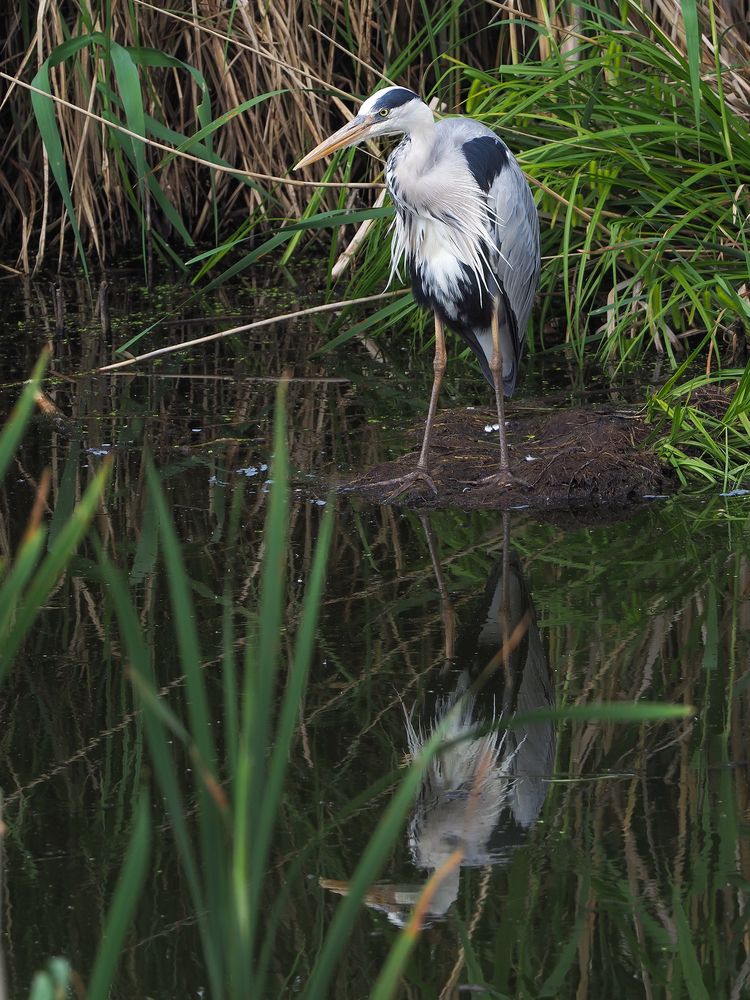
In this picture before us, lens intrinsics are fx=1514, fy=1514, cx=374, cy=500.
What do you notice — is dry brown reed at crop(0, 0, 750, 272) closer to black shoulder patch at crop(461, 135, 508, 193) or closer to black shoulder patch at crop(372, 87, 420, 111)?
black shoulder patch at crop(461, 135, 508, 193)

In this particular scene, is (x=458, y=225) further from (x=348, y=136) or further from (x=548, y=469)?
(x=548, y=469)

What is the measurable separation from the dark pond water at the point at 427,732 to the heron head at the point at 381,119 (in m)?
0.87

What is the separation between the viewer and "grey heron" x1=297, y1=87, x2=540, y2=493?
13.5 feet

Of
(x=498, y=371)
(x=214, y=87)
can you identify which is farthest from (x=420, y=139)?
(x=214, y=87)

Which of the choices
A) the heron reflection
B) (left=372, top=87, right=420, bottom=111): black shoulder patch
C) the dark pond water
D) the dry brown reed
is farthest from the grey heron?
the dry brown reed

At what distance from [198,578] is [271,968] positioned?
156 cm

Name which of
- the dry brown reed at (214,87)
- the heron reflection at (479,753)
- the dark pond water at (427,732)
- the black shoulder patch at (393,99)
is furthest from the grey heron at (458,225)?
the dry brown reed at (214,87)

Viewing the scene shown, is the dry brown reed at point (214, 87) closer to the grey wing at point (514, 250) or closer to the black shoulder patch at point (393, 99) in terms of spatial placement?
the grey wing at point (514, 250)

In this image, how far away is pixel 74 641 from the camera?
3107mm

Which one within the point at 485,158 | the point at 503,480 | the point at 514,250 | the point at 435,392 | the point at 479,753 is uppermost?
the point at 485,158

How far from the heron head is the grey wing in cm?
31

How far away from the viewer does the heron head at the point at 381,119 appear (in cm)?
407

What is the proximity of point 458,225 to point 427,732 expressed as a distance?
6.26ft

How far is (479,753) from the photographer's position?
2.60 metres
